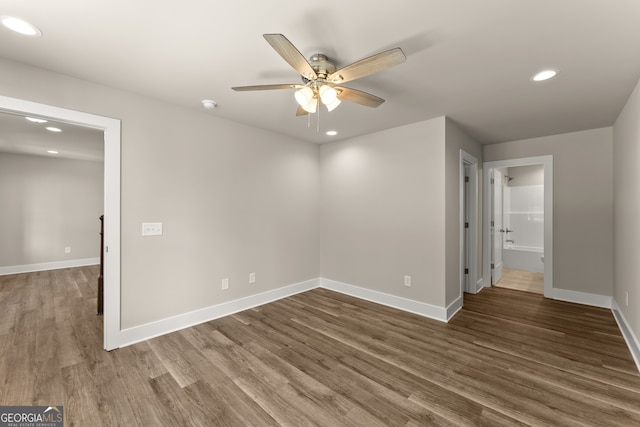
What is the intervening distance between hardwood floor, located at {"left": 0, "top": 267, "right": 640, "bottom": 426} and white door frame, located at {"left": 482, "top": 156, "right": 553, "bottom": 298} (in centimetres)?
78

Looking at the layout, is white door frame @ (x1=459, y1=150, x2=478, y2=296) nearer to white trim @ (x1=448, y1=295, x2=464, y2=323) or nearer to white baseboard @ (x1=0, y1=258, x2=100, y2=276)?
white trim @ (x1=448, y1=295, x2=464, y2=323)

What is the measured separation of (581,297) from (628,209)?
5.84 feet

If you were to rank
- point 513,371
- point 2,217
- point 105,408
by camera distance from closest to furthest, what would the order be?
point 105,408 < point 513,371 < point 2,217

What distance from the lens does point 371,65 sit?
5.32 feet

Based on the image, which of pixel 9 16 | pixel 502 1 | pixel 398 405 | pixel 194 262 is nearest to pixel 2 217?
pixel 194 262

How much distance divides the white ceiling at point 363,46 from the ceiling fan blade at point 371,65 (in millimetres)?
213

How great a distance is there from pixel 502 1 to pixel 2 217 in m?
8.34

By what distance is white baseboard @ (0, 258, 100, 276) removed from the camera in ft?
17.3

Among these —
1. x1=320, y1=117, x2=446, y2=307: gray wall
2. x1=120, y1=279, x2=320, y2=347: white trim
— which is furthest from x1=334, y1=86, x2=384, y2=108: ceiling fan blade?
x1=120, y1=279, x2=320, y2=347: white trim

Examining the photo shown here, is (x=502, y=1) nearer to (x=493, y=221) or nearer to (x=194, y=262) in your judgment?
(x=194, y=262)

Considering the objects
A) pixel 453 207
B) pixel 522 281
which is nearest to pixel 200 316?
pixel 453 207

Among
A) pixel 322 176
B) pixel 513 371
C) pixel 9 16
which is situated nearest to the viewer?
pixel 9 16

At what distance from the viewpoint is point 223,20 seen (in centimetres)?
158

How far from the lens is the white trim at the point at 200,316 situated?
2621 mm
